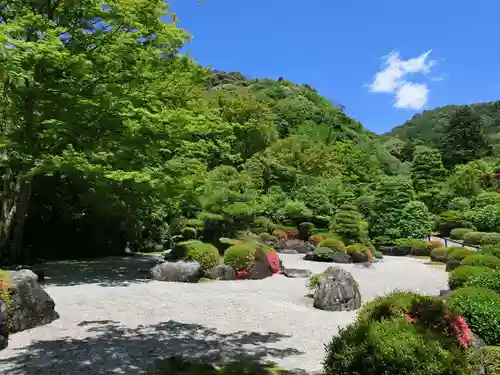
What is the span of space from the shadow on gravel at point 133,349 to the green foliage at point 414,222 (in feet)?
66.6

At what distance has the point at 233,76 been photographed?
83438 millimetres

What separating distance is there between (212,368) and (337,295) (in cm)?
464

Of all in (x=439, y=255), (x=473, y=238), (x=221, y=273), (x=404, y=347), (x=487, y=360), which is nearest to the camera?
(x=404, y=347)

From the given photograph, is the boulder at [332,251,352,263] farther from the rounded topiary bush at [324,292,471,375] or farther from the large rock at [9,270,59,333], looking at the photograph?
the rounded topiary bush at [324,292,471,375]

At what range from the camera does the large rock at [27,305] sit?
697 centimetres

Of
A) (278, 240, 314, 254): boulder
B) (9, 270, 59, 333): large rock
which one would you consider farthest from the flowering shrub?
(9, 270, 59, 333): large rock

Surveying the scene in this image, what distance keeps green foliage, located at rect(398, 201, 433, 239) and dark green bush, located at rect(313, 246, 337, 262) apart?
28.1ft

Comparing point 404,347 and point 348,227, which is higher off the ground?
point 348,227

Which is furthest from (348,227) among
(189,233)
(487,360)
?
(487,360)

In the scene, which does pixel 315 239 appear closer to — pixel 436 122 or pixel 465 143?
pixel 465 143

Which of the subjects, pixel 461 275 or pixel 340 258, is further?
pixel 340 258

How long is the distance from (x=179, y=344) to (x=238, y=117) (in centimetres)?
3128

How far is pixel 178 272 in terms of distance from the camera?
12.0 meters

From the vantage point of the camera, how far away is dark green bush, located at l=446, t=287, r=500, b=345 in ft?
20.0
